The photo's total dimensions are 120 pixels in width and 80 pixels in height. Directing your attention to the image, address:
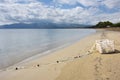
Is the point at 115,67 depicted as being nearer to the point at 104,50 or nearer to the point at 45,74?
the point at 45,74

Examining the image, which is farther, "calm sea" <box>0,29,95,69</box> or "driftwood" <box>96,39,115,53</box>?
"calm sea" <box>0,29,95,69</box>

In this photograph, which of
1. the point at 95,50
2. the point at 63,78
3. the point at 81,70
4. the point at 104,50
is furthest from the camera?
the point at 95,50

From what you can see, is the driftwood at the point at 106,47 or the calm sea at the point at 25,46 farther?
the calm sea at the point at 25,46

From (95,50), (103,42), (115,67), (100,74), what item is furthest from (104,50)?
(100,74)

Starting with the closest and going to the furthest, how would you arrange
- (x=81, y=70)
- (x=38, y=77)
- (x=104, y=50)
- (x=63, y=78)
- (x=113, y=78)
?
(x=113, y=78), (x=63, y=78), (x=38, y=77), (x=81, y=70), (x=104, y=50)

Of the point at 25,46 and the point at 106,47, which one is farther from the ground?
the point at 106,47

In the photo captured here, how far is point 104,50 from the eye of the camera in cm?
1388

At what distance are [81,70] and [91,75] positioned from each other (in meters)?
1.16

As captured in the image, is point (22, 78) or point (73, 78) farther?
point (22, 78)

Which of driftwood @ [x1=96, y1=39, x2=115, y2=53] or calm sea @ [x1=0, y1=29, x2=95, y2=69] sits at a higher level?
driftwood @ [x1=96, y1=39, x2=115, y2=53]

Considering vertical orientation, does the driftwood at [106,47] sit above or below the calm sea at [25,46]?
above

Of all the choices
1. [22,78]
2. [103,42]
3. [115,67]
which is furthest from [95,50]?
[22,78]

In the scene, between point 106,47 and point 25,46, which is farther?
point 25,46

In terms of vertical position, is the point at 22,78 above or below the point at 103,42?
below
